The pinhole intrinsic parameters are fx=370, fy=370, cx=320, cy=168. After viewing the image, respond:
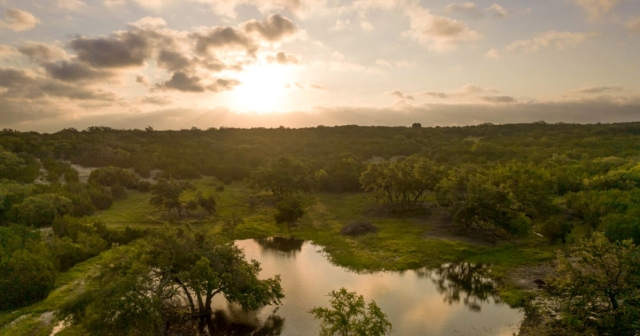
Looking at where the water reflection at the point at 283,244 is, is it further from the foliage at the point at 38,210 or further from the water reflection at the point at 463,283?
the foliage at the point at 38,210

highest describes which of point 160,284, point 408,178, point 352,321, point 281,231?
point 408,178

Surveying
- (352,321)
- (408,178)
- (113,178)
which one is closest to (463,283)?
(352,321)

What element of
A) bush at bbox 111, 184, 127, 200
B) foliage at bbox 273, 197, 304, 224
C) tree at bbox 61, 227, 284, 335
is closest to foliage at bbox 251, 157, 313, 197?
foliage at bbox 273, 197, 304, 224

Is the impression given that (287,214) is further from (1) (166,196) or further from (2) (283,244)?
(1) (166,196)

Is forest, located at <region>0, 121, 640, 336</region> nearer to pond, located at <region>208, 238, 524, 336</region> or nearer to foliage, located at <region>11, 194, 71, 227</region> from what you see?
foliage, located at <region>11, 194, 71, 227</region>

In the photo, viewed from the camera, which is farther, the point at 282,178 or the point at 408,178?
the point at 282,178

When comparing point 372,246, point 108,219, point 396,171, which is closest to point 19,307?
point 108,219
